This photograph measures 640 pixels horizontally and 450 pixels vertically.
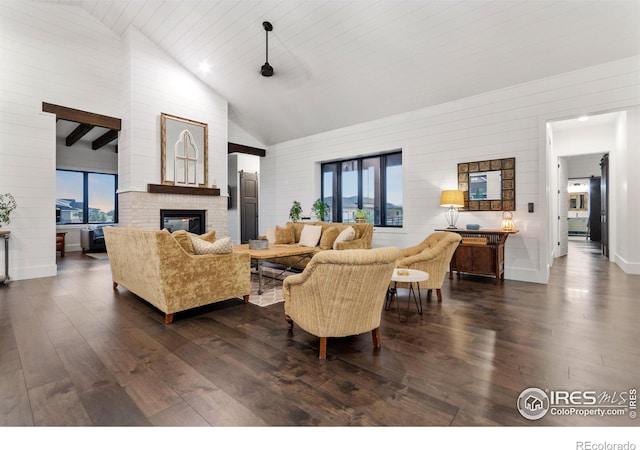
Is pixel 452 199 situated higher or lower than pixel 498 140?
lower

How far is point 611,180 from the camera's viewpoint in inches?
259

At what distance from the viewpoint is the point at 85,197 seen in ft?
30.9

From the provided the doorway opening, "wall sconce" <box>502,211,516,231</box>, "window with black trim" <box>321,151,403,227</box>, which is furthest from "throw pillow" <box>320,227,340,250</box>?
the doorway opening

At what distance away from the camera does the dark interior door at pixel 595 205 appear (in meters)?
9.31

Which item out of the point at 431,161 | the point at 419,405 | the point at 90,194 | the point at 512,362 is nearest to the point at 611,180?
the point at 431,161

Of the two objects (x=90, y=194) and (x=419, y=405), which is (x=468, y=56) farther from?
(x=90, y=194)

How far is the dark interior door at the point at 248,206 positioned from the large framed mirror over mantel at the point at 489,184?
646 centimetres

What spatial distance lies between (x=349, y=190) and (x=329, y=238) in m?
2.51

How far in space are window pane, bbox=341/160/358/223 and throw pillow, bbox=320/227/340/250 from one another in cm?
221

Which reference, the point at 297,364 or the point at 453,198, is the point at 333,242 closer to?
the point at 453,198

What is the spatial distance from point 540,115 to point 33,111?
824 centimetres

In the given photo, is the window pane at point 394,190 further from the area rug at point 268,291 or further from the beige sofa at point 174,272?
the beige sofa at point 174,272

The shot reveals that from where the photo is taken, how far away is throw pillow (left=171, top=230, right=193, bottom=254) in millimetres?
3236
